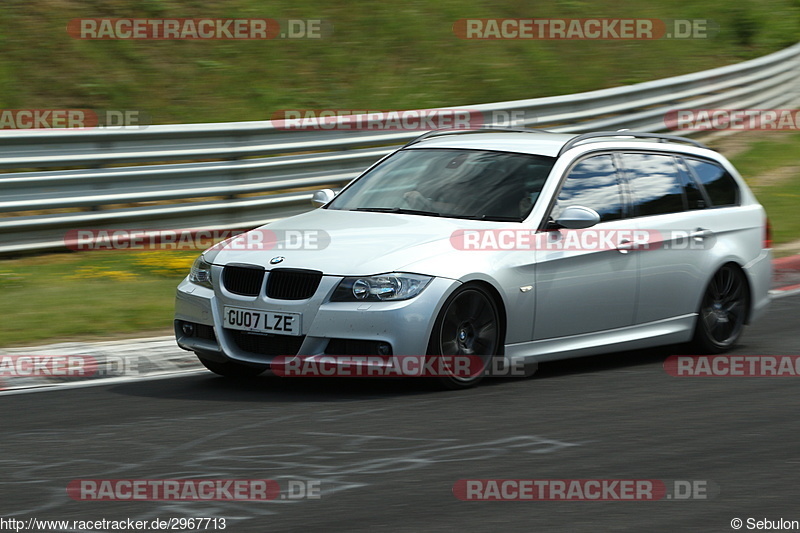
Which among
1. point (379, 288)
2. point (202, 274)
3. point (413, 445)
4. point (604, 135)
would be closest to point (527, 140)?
point (604, 135)

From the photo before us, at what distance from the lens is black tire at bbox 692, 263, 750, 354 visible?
915cm

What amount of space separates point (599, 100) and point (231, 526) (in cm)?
1448

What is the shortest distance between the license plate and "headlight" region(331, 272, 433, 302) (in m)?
0.30

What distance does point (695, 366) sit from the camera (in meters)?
8.86

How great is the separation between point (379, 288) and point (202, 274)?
4.51ft

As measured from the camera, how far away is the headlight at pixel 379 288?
7.18m

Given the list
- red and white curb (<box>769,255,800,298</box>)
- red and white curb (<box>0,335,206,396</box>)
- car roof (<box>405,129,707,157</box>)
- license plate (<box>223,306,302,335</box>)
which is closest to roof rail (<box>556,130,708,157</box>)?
car roof (<box>405,129,707,157</box>)

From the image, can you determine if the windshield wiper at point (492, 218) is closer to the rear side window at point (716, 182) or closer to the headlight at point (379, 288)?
the headlight at point (379, 288)

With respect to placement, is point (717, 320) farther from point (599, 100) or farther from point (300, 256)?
point (599, 100)

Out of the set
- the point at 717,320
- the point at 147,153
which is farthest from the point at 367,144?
the point at 717,320

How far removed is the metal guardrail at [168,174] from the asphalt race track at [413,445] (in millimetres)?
4889

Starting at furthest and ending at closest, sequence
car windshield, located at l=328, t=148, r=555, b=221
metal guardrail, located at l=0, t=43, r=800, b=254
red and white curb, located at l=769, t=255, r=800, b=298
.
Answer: red and white curb, located at l=769, t=255, r=800, b=298 → metal guardrail, located at l=0, t=43, r=800, b=254 → car windshield, located at l=328, t=148, r=555, b=221

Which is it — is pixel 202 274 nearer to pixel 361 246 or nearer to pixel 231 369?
pixel 231 369

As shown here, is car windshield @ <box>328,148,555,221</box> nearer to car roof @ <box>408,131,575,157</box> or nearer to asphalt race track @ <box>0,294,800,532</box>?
car roof @ <box>408,131,575,157</box>
